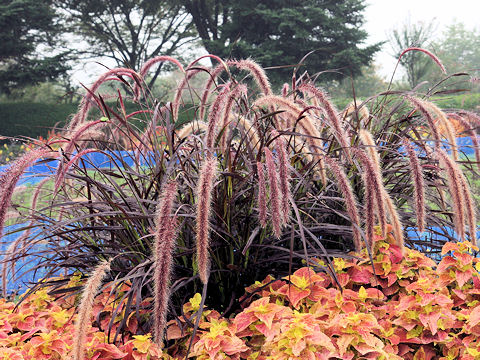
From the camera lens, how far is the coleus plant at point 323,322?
1538 millimetres

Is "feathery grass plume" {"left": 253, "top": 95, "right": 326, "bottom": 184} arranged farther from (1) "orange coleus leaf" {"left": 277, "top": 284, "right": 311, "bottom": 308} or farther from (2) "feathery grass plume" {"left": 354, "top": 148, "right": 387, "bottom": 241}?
(1) "orange coleus leaf" {"left": 277, "top": 284, "right": 311, "bottom": 308}

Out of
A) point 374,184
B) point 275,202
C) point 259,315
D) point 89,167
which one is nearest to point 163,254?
point 275,202

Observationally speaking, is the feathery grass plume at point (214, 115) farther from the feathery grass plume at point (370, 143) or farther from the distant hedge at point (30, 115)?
the distant hedge at point (30, 115)

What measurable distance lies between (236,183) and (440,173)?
5.13 feet

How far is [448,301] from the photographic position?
172 cm

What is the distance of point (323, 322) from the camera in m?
1.60

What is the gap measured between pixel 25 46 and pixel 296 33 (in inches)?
522

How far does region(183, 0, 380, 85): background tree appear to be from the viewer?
21.9 m

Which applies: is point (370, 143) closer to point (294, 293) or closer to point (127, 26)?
point (294, 293)

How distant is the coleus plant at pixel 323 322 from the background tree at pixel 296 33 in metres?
19.7

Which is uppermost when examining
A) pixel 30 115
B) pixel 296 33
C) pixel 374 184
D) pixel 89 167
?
pixel 296 33

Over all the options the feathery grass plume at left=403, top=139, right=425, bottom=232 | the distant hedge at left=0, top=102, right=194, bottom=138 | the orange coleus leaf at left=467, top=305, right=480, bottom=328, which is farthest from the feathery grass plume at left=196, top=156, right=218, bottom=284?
the distant hedge at left=0, top=102, right=194, bottom=138

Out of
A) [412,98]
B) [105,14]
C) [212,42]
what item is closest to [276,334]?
[412,98]

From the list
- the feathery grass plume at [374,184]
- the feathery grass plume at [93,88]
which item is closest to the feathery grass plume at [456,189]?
the feathery grass plume at [374,184]
